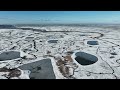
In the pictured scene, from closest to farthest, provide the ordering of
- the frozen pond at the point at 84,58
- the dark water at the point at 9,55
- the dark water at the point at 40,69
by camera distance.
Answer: the dark water at the point at 40,69
the frozen pond at the point at 84,58
the dark water at the point at 9,55

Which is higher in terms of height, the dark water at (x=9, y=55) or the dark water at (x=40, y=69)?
the dark water at (x=40, y=69)

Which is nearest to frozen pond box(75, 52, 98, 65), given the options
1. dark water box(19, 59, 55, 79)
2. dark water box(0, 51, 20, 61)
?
dark water box(19, 59, 55, 79)

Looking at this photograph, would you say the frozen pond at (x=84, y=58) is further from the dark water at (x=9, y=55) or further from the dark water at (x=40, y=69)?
the dark water at (x=9, y=55)

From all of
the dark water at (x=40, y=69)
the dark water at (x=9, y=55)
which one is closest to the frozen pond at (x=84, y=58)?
the dark water at (x=40, y=69)

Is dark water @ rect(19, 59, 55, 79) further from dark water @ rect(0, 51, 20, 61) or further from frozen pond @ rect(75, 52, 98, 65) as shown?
dark water @ rect(0, 51, 20, 61)

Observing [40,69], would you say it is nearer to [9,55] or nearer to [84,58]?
[84,58]
